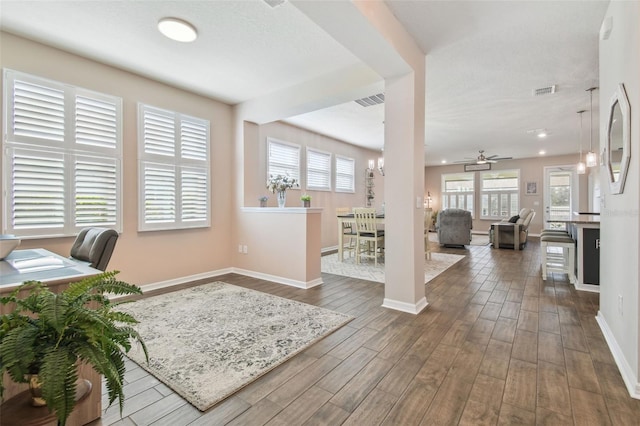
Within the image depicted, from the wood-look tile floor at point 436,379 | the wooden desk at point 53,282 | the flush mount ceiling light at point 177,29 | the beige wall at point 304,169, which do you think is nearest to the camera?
the wooden desk at point 53,282

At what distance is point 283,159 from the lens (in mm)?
5773

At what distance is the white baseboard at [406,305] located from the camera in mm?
3008

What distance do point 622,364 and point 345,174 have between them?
619 centimetres

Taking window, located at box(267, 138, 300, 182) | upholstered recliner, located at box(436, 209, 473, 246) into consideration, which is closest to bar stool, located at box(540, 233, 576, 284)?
upholstered recliner, located at box(436, 209, 473, 246)

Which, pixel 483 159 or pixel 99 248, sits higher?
pixel 483 159

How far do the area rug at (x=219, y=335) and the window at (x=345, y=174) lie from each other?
434 centimetres

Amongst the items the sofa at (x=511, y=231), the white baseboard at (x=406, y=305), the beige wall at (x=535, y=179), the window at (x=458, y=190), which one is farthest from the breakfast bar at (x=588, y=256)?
the window at (x=458, y=190)

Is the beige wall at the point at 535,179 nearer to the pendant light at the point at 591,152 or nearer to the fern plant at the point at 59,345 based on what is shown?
the pendant light at the point at 591,152

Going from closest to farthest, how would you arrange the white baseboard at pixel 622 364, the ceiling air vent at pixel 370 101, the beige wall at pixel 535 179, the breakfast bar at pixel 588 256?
1. the white baseboard at pixel 622 364
2. the breakfast bar at pixel 588 256
3. the ceiling air vent at pixel 370 101
4. the beige wall at pixel 535 179

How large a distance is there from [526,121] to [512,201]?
212 inches

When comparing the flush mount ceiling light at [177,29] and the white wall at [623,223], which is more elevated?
the flush mount ceiling light at [177,29]

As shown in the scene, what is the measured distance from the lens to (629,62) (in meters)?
1.88

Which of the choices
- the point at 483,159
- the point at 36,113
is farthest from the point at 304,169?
the point at 483,159

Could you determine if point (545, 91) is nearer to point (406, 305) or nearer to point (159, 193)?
point (406, 305)
